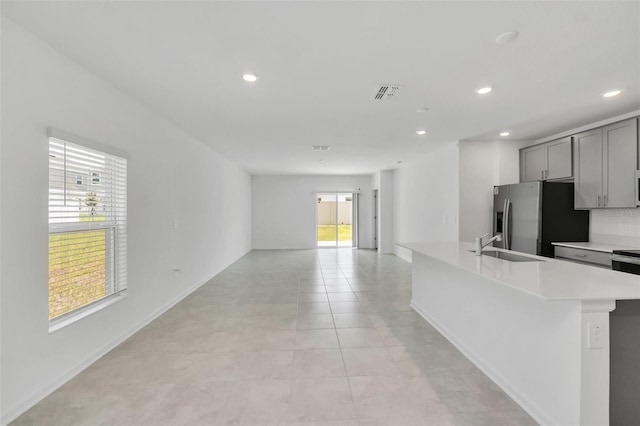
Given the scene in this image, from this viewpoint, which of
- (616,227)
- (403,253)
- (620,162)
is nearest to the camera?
(620,162)

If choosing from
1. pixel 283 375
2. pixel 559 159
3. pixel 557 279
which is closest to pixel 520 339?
pixel 557 279

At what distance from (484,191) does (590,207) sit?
144 cm

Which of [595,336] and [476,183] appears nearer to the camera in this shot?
[595,336]

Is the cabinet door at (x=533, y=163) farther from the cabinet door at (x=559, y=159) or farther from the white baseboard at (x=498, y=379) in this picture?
the white baseboard at (x=498, y=379)

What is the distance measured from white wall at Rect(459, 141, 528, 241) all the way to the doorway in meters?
5.04

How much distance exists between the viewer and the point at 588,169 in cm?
380

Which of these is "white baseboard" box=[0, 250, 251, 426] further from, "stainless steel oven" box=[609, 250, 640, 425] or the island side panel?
"stainless steel oven" box=[609, 250, 640, 425]

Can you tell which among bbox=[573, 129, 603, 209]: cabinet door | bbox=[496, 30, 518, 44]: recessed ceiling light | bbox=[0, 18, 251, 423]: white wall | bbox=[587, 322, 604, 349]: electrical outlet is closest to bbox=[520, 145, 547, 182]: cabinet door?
bbox=[573, 129, 603, 209]: cabinet door

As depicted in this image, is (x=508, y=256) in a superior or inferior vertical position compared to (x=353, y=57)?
inferior

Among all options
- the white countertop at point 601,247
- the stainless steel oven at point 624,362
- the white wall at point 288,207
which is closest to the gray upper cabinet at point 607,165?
the white countertop at point 601,247

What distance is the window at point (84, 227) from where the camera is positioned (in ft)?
7.31

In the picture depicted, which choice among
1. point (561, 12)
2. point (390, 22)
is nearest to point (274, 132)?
point (390, 22)

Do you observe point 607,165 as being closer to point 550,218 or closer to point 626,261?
point 550,218

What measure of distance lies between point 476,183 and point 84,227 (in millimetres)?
5331
